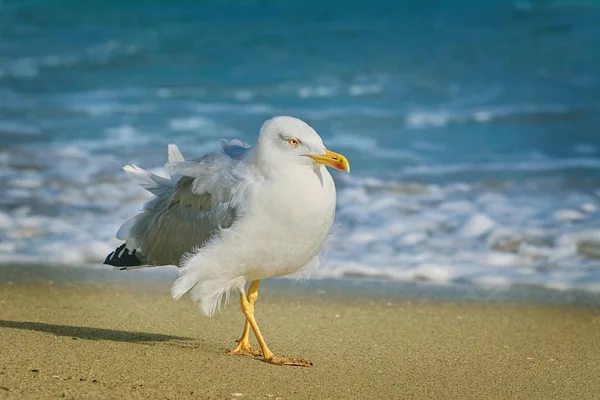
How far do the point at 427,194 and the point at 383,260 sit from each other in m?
2.69

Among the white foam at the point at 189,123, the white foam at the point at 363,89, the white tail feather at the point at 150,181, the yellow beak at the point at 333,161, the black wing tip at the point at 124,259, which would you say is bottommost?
the black wing tip at the point at 124,259

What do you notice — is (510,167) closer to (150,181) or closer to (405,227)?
(405,227)

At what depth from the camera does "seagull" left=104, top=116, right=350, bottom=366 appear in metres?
4.68

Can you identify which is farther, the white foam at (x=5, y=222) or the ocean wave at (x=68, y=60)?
the ocean wave at (x=68, y=60)

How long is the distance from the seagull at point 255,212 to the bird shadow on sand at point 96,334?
433 millimetres

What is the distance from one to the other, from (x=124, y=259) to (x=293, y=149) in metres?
1.29

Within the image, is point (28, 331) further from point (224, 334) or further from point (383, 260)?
point (383, 260)

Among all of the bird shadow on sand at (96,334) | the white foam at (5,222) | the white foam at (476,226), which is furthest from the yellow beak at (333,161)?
the white foam at (5,222)

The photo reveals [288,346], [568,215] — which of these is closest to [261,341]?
[288,346]

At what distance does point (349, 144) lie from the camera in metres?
13.3

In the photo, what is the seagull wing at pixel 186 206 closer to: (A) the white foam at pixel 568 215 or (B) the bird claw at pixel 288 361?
(B) the bird claw at pixel 288 361

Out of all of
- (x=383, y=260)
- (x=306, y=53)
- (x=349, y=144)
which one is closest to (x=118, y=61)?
(x=306, y=53)

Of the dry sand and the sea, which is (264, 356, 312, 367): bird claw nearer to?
the dry sand

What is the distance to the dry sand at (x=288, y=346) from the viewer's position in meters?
4.38
